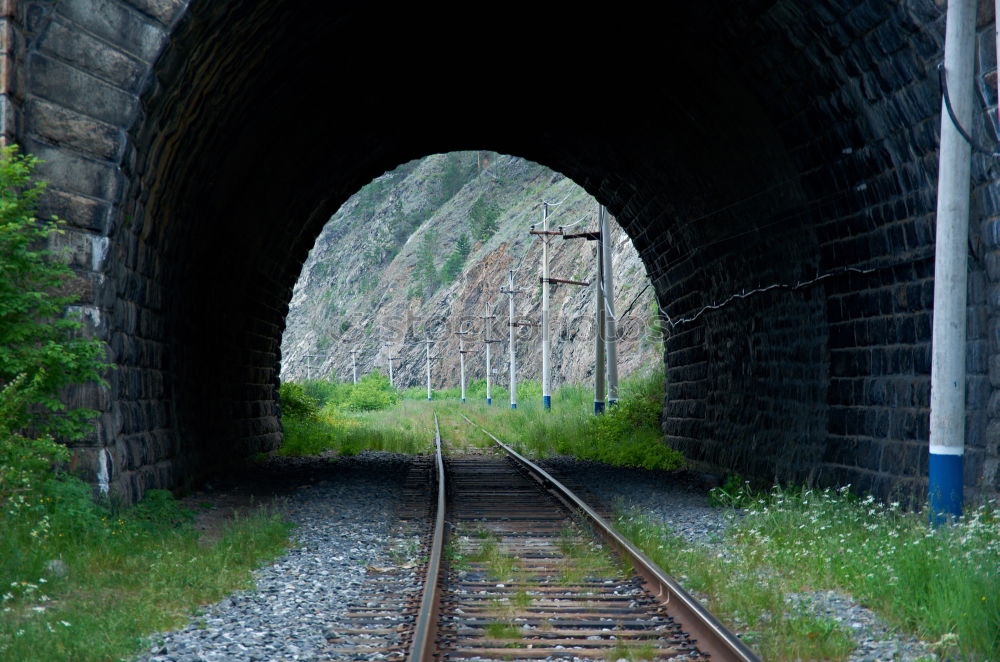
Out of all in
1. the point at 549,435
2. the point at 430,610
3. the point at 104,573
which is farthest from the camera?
→ the point at 549,435

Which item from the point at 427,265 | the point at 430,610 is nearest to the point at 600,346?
the point at 430,610

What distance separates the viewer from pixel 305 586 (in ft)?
22.4

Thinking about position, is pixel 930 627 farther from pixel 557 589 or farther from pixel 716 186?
pixel 716 186

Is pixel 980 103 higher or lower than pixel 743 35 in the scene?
lower

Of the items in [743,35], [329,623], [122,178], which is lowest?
[329,623]

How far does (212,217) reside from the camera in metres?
12.9

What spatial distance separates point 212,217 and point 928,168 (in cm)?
882

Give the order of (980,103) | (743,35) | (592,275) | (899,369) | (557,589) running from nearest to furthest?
(557,589)
(980,103)
(899,369)
(743,35)
(592,275)

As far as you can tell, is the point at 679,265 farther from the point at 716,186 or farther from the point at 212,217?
the point at 212,217

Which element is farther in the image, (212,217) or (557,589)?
(212,217)

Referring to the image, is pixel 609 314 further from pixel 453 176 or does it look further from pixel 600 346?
pixel 453 176

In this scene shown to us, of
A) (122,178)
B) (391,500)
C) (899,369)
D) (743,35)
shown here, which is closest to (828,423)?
(899,369)

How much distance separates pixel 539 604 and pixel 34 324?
4627mm

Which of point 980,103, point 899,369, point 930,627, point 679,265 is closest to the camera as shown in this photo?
point 930,627
